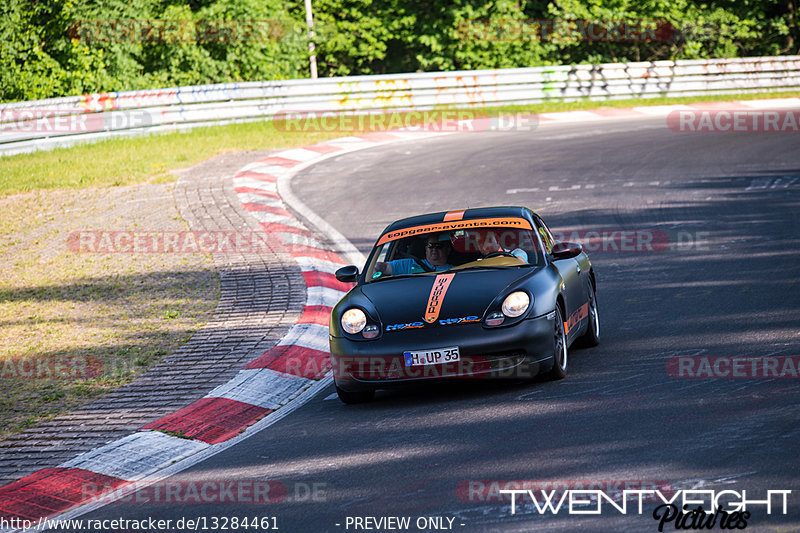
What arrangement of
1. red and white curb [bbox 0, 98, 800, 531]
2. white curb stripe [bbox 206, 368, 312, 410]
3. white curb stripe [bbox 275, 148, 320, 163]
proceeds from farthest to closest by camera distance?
1. white curb stripe [bbox 275, 148, 320, 163]
2. white curb stripe [bbox 206, 368, 312, 410]
3. red and white curb [bbox 0, 98, 800, 531]

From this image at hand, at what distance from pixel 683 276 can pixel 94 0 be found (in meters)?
23.2

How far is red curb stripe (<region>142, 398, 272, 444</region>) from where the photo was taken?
679cm

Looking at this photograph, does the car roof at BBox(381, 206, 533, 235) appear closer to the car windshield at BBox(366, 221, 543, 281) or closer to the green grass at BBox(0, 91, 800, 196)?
the car windshield at BBox(366, 221, 543, 281)

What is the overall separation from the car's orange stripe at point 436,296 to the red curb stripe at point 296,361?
145 centimetres

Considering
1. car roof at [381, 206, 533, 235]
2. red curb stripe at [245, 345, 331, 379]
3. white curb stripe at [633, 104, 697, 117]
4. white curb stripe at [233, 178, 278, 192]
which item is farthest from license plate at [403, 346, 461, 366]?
white curb stripe at [633, 104, 697, 117]

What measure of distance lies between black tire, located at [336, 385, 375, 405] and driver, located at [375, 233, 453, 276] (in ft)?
3.60

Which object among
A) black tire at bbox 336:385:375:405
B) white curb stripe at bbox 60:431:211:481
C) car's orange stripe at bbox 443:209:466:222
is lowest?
white curb stripe at bbox 60:431:211:481

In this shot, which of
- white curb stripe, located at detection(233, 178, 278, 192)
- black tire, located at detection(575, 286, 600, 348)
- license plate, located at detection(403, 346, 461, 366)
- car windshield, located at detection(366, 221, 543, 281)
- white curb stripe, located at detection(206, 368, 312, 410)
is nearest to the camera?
license plate, located at detection(403, 346, 461, 366)

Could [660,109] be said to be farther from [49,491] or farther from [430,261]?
[49,491]

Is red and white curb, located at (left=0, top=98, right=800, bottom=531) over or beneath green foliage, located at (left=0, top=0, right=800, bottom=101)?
beneath

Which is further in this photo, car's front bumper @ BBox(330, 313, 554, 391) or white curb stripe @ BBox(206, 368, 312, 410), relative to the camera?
white curb stripe @ BBox(206, 368, 312, 410)

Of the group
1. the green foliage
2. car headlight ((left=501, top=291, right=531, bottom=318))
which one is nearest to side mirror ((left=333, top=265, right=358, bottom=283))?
car headlight ((left=501, top=291, right=531, bottom=318))

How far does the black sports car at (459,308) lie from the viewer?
673cm

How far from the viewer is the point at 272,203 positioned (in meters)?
15.7
